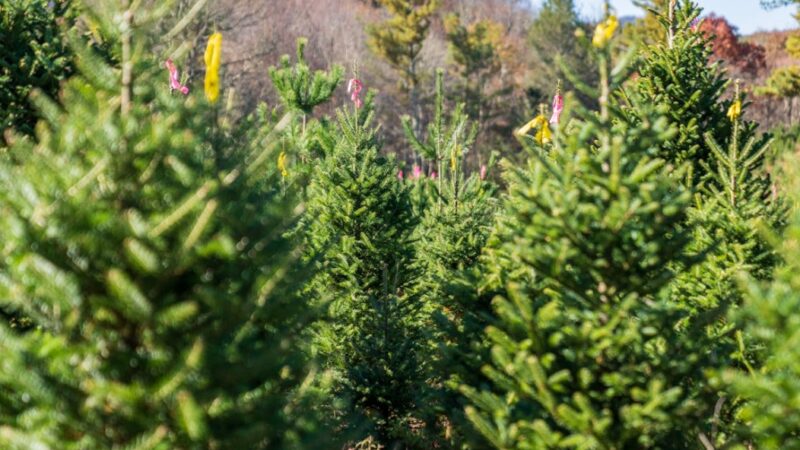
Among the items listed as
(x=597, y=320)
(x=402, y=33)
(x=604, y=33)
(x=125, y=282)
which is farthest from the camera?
(x=402, y=33)

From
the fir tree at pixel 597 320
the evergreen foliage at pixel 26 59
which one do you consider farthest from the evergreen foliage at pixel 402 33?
the fir tree at pixel 597 320

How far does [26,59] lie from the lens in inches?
187

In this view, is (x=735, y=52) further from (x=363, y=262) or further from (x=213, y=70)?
(x=213, y=70)

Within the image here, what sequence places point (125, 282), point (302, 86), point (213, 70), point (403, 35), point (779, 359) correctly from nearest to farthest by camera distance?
point (125, 282), point (779, 359), point (213, 70), point (302, 86), point (403, 35)

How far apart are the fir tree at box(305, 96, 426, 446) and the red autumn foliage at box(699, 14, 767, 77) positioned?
108ft

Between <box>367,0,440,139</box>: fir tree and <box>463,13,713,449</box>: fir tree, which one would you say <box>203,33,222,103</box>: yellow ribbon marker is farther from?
<box>367,0,440,139</box>: fir tree

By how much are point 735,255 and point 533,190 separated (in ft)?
10.2

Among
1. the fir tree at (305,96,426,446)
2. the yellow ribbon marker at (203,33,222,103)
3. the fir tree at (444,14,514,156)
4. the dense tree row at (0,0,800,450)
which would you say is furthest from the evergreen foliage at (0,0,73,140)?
the fir tree at (444,14,514,156)

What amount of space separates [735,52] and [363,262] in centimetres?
3506

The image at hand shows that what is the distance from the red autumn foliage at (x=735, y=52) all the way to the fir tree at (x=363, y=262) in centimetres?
3277

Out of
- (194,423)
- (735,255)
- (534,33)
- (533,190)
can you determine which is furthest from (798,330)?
(534,33)

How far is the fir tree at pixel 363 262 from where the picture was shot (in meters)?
6.14

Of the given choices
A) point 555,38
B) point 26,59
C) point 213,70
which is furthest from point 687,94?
point 555,38

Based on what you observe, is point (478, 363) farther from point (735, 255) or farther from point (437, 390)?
point (735, 255)
